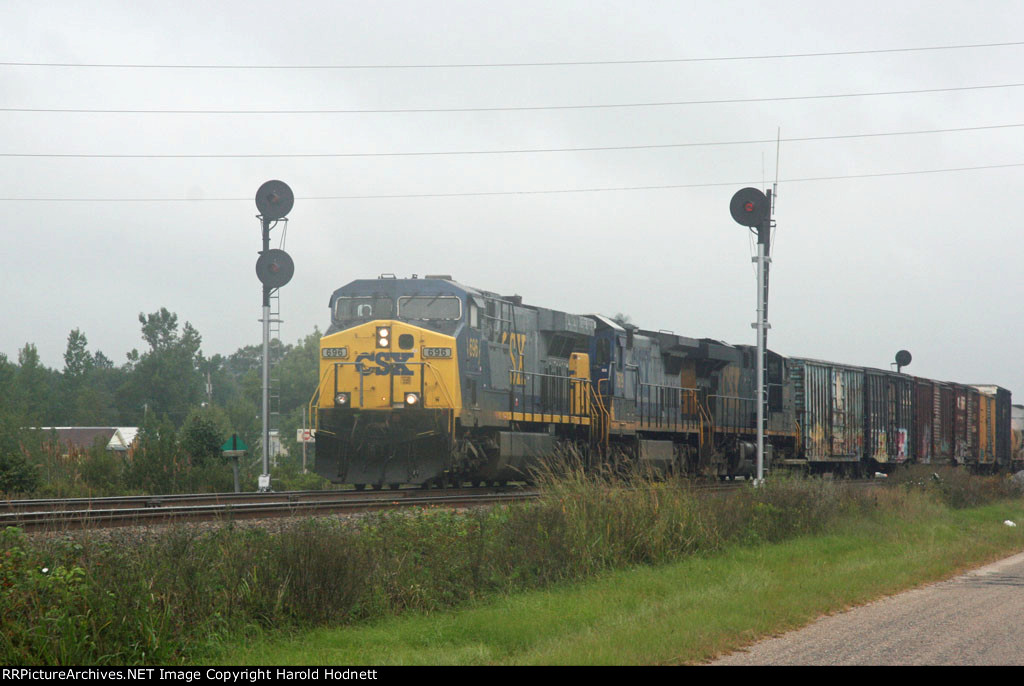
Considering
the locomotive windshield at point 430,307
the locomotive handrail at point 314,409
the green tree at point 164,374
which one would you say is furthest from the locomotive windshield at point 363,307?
the green tree at point 164,374

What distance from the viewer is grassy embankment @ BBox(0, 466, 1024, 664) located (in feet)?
24.1

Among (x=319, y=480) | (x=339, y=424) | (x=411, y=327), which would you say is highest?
(x=411, y=327)

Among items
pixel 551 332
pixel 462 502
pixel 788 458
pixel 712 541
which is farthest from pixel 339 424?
pixel 788 458

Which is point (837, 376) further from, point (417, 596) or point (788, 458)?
point (417, 596)

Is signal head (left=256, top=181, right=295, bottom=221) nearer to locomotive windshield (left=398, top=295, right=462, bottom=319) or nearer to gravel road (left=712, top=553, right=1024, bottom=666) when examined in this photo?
locomotive windshield (left=398, top=295, right=462, bottom=319)

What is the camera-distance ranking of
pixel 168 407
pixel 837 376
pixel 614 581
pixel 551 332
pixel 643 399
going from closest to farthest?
pixel 614 581 < pixel 551 332 < pixel 643 399 < pixel 837 376 < pixel 168 407

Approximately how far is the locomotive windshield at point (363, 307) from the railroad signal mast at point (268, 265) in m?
2.99

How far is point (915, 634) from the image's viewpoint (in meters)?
8.34

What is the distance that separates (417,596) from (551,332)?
13961mm

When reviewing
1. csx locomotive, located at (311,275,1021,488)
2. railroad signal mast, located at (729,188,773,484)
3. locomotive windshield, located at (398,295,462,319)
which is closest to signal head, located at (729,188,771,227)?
railroad signal mast, located at (729,188,773,484)

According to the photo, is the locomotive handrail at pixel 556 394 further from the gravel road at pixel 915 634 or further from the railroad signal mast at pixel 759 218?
the gravel road at pixel 915 634

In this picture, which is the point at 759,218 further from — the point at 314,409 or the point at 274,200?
the point at 274,200

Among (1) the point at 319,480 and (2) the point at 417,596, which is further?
(1) the point at 319,480

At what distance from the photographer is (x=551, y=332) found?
23.2m
